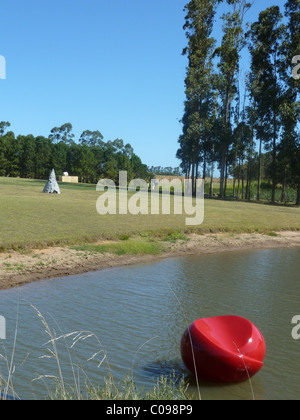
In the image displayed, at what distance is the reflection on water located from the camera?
753 cm

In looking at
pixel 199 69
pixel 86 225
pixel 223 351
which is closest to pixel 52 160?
pixel 199 69

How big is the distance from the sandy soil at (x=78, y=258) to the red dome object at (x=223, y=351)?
23.3ft

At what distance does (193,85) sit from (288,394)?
56163mm

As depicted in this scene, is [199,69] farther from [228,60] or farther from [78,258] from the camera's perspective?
[78,258]

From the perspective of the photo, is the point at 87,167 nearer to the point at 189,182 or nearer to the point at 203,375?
the point at 189,182

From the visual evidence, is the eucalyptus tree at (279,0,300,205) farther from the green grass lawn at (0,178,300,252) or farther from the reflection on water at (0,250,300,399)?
the reflection on water at (0,250,300,399)

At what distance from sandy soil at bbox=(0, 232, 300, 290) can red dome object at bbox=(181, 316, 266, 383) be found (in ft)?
23.3

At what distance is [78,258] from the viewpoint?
53.9ft

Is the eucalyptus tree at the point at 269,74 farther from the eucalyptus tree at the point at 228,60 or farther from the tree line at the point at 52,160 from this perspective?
the tree line at the point at 52,160

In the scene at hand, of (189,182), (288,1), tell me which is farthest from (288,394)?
(189,182)

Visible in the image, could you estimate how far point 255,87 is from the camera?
58.6 meters

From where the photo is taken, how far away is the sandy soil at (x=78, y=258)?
1402 centimetres

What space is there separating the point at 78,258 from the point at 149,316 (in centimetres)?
613

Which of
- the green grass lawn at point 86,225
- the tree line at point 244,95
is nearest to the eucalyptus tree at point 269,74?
the tree line at point 244,95
